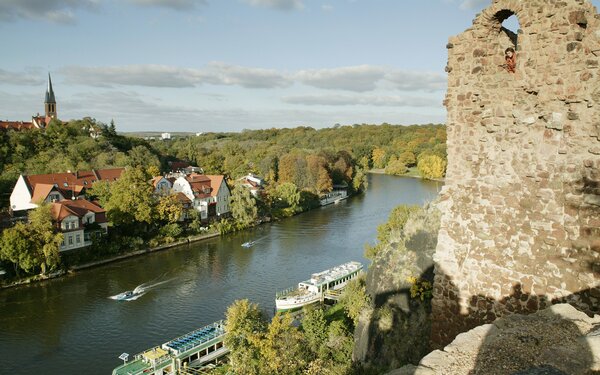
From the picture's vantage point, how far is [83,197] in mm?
41156

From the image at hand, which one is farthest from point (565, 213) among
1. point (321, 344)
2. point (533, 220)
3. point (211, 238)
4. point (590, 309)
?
point (211, 238)

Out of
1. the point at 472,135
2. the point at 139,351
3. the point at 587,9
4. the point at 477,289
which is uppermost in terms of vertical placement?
the point at 587,9

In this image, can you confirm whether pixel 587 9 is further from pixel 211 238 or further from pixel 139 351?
pixel 211 238

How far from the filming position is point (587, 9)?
4.04 metres

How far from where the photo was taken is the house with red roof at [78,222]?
29906 millimetres

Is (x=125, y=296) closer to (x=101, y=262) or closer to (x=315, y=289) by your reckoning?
(x=101, y=262)

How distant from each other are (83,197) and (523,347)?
42.4m

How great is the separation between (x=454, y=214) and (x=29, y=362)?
1801 centimetres

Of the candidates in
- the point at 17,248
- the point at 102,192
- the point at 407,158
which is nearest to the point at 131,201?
the point at 102,192

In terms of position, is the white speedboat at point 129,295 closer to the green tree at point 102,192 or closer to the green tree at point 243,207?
the green tree at point 102,192

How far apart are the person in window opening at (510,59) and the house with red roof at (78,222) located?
29.7 metres

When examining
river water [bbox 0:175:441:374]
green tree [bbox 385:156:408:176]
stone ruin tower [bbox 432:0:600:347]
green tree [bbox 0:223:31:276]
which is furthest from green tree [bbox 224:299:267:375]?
green tree [bbox 385:156:408:176]

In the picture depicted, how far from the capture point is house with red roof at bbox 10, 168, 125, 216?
37.4m

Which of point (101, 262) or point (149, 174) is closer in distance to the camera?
point (101, 262)
